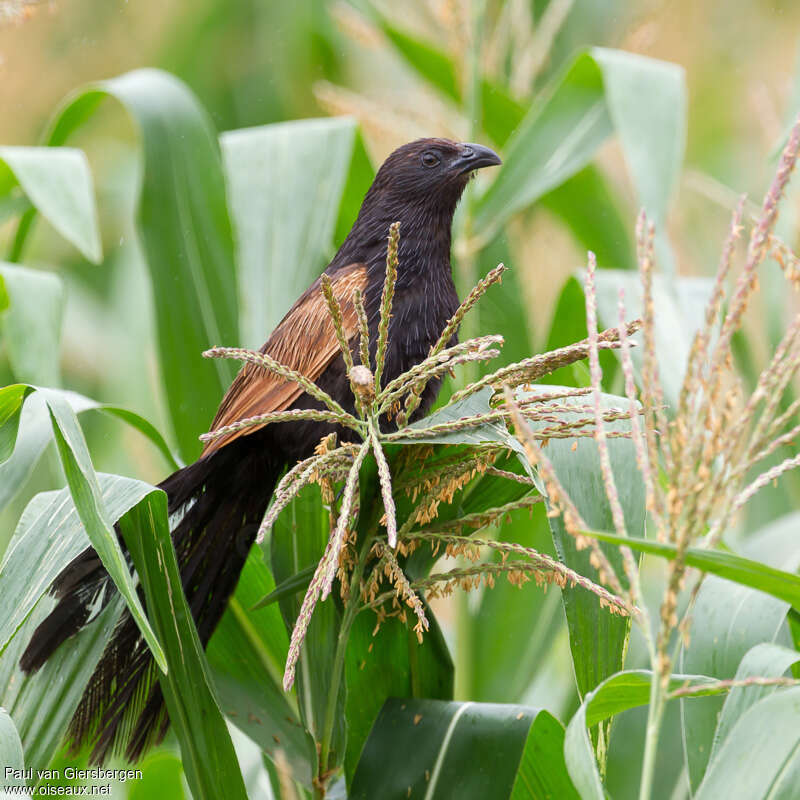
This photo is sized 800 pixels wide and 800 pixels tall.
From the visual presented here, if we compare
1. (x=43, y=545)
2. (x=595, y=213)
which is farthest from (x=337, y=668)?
(x=595, y=213)

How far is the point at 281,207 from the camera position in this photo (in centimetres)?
171

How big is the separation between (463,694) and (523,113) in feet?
3.77

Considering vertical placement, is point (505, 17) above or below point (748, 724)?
above

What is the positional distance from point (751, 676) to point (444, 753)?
351 millimetres

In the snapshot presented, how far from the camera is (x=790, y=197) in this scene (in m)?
2.15

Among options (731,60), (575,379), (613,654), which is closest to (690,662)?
(613,654)

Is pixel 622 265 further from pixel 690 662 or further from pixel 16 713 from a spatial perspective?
pixel 16 713

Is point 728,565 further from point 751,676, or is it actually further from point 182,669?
point 182,669

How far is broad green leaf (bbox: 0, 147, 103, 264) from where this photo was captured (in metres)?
1.58

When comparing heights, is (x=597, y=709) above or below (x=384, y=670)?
above

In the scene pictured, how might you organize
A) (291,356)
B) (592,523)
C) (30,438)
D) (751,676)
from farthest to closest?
(291,356)
(30,438)
(592,523)
(751,676)

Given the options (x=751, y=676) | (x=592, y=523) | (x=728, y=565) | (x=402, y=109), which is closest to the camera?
(x=728, y=565)

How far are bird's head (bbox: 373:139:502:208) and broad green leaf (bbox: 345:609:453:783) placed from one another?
0.61 metres

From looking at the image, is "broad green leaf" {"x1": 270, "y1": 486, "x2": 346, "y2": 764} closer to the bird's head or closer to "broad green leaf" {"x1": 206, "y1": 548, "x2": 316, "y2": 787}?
"broad green leaf" {"x1": 206, "y1": 548, "x2": 316, "y2": 787}
